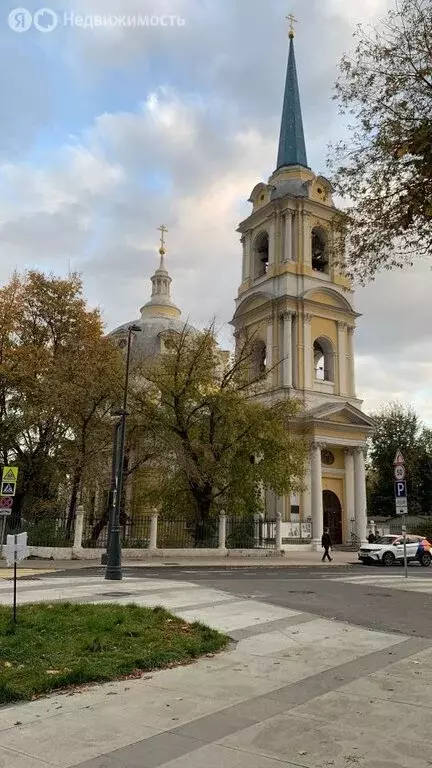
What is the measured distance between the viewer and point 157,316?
60906 millimetres

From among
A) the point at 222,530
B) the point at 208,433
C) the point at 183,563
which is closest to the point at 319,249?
the point at 208,433

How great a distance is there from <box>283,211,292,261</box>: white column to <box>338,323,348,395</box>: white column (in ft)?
19.6

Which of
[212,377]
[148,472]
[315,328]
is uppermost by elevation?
[315,328]

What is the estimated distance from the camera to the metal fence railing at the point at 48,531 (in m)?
28.2

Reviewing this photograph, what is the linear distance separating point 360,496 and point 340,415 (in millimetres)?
5661

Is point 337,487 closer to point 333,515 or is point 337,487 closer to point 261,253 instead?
point 333,515

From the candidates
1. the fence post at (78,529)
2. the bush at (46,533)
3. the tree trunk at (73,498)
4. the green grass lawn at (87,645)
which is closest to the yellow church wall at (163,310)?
the tree trunk at (73,498)

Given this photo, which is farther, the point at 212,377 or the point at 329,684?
the point at 212,377

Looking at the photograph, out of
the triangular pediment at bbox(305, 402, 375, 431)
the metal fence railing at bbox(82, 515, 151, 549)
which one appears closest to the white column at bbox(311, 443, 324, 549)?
the triangular pediment at bbox(305, 402, 375, 431)

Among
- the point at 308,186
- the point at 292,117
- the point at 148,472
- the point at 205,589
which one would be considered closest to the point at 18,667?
the point at 205,589

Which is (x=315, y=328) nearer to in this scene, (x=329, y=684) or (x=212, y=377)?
(x=212, y=377)

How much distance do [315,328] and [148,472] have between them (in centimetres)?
1875

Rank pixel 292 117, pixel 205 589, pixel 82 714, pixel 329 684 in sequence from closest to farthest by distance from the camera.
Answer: pixel 82 714 < pixel 329 684 < pixel 205 589 < pixel 292 117

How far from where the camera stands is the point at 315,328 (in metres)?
44.5
